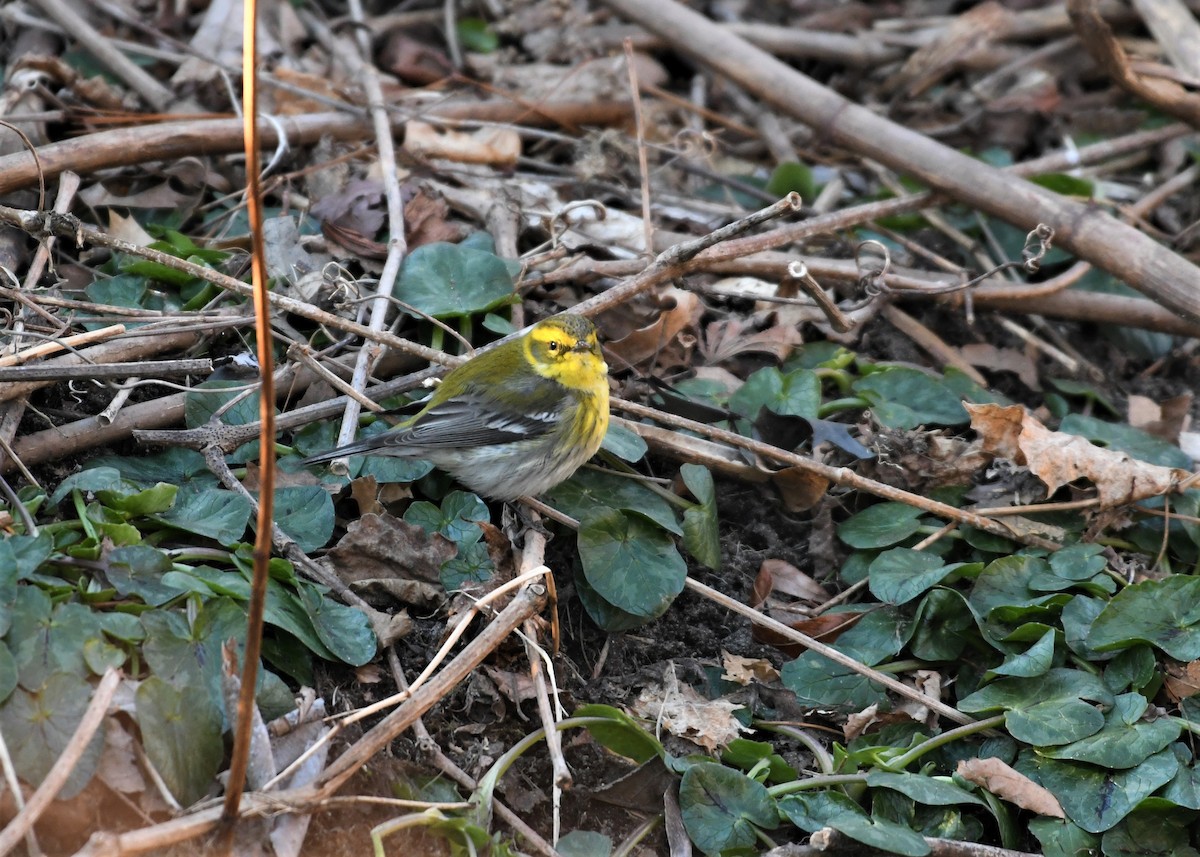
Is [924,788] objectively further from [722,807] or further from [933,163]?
[933,163]

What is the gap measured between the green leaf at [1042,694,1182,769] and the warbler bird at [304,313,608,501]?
1744mm

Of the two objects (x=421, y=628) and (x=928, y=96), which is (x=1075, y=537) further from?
(x=928, y=96)

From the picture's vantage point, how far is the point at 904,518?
404 cm

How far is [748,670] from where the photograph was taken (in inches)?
146

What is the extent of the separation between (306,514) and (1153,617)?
2.64 meters

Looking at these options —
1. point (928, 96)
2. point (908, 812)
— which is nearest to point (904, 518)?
point (908, 812)

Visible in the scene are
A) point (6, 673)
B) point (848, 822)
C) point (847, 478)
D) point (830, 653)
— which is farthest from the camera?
point (847, 478)

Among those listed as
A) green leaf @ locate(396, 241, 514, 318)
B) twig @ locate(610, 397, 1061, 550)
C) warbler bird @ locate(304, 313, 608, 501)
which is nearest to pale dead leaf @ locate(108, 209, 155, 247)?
green leaf @ locate(396, 241, 514, 318)

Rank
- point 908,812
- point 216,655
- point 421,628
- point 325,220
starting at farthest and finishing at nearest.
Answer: point 325,220 → point 421,628 → point 908,812 → point 216,655

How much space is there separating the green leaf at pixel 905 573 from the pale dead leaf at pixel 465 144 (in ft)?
8.88

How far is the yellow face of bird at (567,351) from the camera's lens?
4059 mm

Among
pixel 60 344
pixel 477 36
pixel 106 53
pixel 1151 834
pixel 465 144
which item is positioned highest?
pixel 106 53

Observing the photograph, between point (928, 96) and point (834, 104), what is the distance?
3.88 ft

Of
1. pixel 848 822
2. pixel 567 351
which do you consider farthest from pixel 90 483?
pixel 848 822
